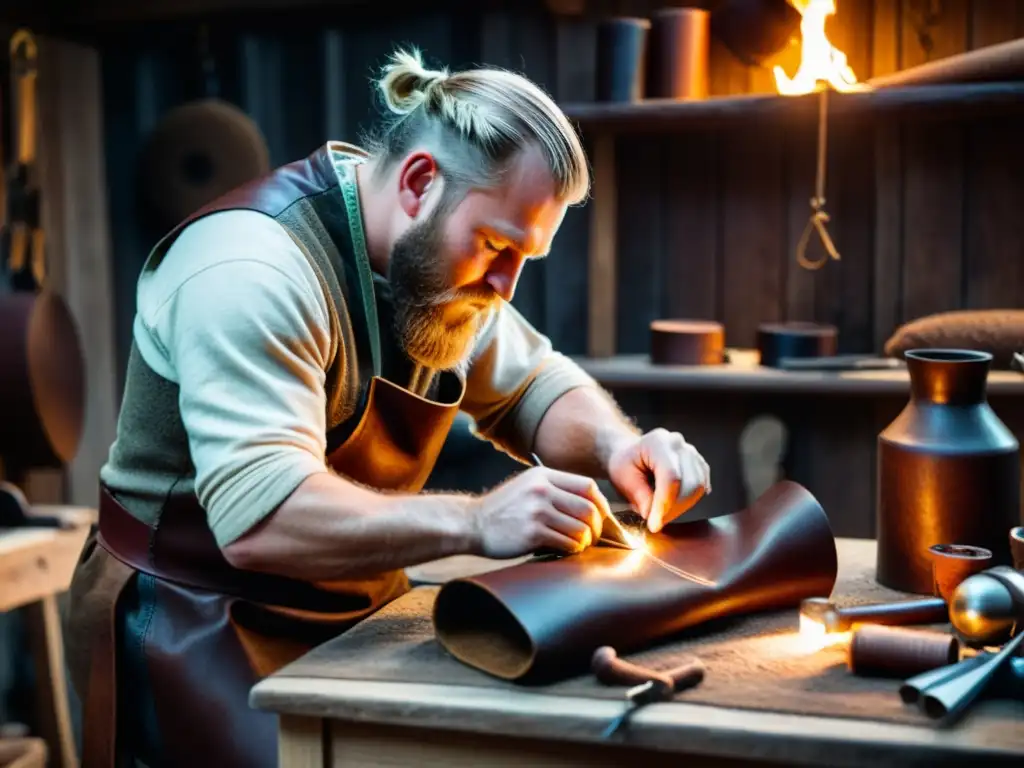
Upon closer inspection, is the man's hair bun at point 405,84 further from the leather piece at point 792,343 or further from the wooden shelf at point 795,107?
the leather piece at point 792,343

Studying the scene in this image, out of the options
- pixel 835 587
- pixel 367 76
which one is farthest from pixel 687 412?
pixel 835 587

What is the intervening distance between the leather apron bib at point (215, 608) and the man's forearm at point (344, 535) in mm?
210

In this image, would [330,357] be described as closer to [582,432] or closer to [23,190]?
[582,432]

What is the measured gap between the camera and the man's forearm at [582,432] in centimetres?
263

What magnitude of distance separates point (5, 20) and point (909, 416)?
134 inches

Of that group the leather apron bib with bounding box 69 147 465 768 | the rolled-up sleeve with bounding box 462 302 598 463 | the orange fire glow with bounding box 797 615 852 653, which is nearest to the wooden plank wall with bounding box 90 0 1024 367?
the rolled-up sleeve with bounding box 462 302 598 463

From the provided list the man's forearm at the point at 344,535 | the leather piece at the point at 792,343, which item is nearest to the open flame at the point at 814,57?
the leather piece at the point at 792,343

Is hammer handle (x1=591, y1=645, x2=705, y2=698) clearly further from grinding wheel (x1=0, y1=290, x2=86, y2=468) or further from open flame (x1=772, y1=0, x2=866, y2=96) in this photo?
grinding wheel (x1=0, y1=290, x2=86, y2=468)

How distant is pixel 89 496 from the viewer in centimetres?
454

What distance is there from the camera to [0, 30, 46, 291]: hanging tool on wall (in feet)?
12.9

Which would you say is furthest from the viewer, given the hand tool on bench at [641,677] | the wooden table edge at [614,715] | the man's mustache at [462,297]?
the man's mustache at [462,297]

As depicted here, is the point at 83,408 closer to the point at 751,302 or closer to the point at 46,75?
the point at 46,75

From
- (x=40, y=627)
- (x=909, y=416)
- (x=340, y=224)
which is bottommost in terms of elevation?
(x=40, y=627)

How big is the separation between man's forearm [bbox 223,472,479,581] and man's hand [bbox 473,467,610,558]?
28 mm
